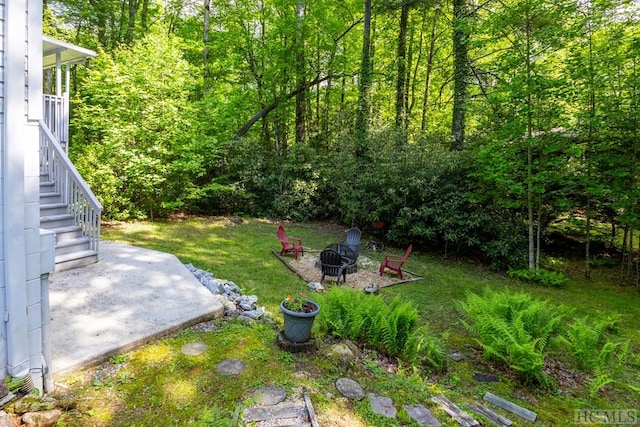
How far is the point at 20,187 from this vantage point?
8.31ft

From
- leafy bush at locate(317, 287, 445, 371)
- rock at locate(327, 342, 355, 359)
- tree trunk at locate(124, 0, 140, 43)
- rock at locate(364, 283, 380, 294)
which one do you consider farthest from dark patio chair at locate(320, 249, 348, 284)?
tree trunk at locate(124, 0, 140, 43)

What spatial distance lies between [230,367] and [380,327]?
179 centimetres

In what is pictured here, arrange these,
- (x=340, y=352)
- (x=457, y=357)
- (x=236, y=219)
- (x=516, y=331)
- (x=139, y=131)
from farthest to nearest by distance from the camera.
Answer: (x=236, y=219)
(x=139, y=131)
(x=457, y=357)
(x=516, y=331)
(x=340, y=352)

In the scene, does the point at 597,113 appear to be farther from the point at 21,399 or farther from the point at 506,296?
the point at 21,399

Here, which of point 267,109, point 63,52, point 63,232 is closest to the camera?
point 63,232

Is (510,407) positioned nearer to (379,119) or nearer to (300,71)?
(379,119)

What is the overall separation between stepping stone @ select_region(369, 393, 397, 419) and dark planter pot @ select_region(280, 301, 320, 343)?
0.92 metres

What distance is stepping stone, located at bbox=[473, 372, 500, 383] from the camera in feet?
12.9

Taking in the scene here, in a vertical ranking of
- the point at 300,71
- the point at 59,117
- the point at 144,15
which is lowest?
the point at 59,117

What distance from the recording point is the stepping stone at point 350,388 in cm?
317

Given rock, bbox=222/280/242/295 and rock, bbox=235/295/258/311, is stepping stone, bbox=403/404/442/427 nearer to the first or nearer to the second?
rock, bbox=235/295/258/311

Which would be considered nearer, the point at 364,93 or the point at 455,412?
the point at 455,412

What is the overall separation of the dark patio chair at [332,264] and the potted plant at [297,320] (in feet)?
10.5

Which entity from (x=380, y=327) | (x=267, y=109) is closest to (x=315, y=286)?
(x=380, y=327)
